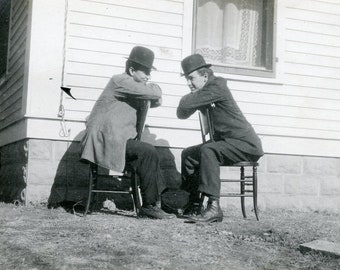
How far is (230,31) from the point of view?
7.06 meters

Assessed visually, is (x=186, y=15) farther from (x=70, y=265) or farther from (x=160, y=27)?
(x=70, y=265)

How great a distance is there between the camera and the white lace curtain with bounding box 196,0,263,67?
689 cm

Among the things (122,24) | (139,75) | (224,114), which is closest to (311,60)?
(224,114)

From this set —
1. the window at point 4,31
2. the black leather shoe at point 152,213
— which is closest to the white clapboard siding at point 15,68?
the window at point 4,31

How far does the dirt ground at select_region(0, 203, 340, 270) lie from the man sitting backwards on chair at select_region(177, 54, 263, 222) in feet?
1.99

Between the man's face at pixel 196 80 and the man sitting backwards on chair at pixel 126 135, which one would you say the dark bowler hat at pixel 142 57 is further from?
the man's face at pixel 196 80

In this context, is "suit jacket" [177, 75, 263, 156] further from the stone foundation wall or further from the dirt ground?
the stone foundation wall

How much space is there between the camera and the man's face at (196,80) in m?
5.55

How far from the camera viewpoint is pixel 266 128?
271 inches

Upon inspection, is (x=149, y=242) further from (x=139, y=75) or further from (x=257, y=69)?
(x=257, y=69)

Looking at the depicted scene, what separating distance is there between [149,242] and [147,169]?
50.9 inches

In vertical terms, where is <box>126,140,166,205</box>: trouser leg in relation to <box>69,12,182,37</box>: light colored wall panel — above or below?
below

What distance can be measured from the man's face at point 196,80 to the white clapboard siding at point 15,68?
221 cm

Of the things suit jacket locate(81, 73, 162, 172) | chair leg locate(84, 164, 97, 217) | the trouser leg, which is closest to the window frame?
suit jacket locate(81, 73, 162, 172)
